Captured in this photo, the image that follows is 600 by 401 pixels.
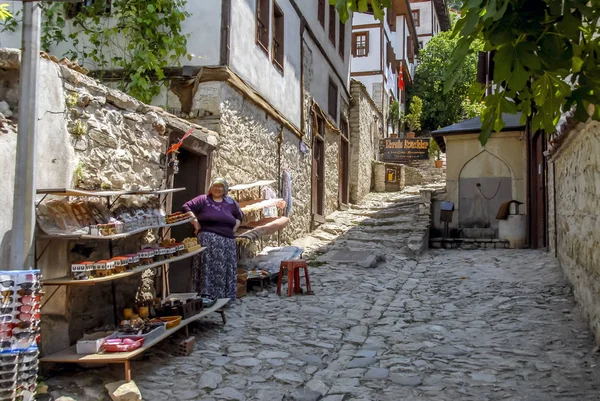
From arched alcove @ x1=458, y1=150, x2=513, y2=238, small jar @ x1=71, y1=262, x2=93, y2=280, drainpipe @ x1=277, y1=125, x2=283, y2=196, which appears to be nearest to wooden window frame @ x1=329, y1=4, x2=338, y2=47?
arched alcove @ x1=458, y1=150, x2=513, y2=238

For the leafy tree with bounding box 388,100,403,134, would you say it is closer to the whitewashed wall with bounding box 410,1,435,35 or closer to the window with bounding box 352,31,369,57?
the window with bounding box 352,31,369,57

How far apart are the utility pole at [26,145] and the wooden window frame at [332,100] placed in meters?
11.9

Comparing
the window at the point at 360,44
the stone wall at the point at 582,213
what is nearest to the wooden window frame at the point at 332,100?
the stone wall at the point at 582,213

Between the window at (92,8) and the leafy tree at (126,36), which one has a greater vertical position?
the window at (92,8)

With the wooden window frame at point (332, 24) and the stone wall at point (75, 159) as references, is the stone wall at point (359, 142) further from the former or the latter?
the stone wall at point (75, 159)

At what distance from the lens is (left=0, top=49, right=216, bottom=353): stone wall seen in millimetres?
3766

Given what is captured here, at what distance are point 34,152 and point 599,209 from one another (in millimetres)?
4293

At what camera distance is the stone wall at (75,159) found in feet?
12.4

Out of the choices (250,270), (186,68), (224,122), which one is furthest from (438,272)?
(186,68)

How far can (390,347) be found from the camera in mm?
4938

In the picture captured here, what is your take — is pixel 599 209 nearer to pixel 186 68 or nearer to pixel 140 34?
pixel 186 68

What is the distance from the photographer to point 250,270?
8.06 meters

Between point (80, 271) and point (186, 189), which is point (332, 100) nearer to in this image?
point (186, 189)

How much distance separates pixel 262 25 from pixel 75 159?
5836 mm
